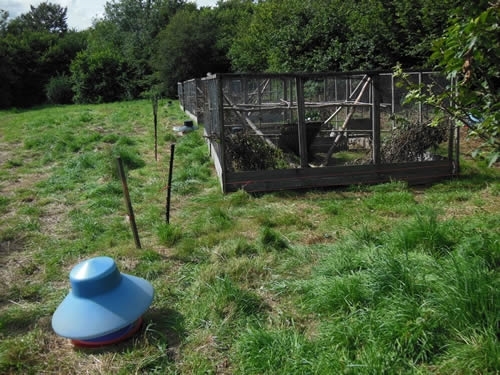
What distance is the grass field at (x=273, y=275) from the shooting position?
2.92 meters

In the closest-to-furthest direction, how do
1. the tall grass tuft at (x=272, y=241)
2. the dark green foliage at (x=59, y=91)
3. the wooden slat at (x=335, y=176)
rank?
1. the tall grass tuft at (x=272, y=241)
2. the wooden slat at (x=335, y=176)
3. the dark green foliage at (x=59, y=91)

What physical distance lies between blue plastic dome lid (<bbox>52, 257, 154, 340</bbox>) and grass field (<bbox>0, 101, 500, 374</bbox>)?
22 centimetres

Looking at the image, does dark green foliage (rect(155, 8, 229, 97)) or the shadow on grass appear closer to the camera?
the shadow on grass

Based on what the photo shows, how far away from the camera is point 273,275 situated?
4.29m

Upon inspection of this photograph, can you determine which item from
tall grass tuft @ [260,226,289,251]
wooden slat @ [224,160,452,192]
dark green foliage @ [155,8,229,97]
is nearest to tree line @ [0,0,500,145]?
dark green foliage @ [155,8,229,97]

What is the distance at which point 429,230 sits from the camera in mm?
4324

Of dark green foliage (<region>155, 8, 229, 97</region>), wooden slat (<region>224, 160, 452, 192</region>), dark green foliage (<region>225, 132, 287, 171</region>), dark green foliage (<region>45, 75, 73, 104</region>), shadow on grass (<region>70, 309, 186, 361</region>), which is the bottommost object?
shadow on grass (<region>70, 309, 186, 361</region>)

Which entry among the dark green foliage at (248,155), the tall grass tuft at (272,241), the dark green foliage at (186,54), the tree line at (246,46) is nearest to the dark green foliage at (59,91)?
the tree line at (246,46)

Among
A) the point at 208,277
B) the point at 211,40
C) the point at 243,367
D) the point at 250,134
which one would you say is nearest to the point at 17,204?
the point at 250,134

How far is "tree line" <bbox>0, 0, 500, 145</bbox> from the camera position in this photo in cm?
282

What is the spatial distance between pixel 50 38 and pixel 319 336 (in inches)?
1674

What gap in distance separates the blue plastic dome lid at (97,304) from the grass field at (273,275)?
22 cm

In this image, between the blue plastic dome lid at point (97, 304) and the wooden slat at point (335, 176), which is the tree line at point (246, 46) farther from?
the blue plastic dome lid at point (97, 304)

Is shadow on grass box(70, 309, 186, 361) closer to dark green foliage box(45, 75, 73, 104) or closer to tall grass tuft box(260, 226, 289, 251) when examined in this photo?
tall grass tuft box(260, 226, 289, 251)
